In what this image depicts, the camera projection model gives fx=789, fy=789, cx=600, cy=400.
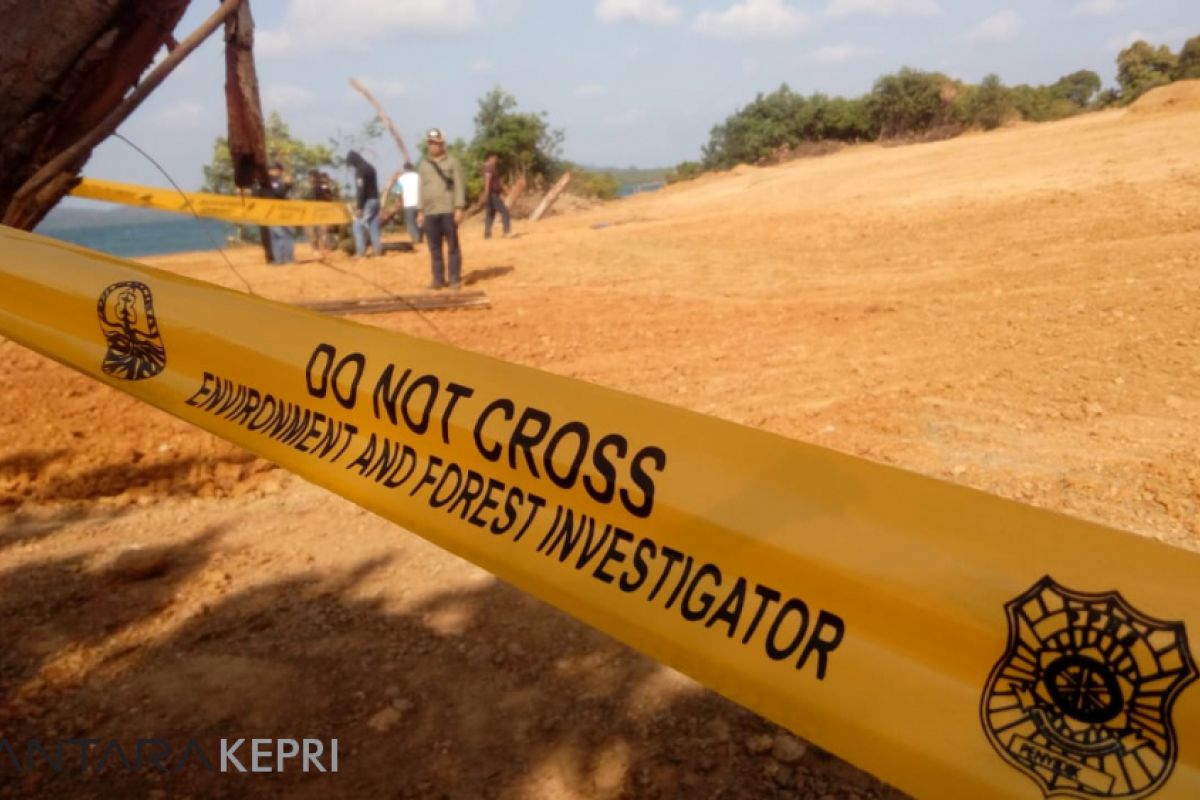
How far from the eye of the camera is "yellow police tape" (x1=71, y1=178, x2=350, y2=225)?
1364 cm

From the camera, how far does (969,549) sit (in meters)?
1.25

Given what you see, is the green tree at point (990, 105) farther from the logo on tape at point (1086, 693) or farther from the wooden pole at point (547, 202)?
the logo on tape at point (1086, 693)

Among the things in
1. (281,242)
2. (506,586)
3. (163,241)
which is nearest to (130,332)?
(506,586)

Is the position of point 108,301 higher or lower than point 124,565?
higher

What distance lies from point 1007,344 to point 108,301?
265 inches

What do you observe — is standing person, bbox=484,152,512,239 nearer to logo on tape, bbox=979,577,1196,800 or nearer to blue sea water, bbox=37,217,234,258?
blue sea water, bbox=37,217,234,258

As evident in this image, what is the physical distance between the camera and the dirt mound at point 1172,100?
60.8ft

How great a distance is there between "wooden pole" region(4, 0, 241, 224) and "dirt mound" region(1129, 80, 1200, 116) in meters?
21.7

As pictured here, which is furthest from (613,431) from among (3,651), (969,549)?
(3,651)

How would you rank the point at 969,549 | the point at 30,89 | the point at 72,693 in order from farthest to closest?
1. the point at 72,693
2. the point at 30,89
3. the point at 969,549

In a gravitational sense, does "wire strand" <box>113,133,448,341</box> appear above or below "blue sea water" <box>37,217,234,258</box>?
above

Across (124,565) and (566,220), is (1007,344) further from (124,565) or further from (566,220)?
(566,220)

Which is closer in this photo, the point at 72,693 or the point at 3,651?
the point at 72,693

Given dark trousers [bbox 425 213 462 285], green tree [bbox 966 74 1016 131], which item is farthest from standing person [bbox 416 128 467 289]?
green tree [bbox 966 74 1016 131]
